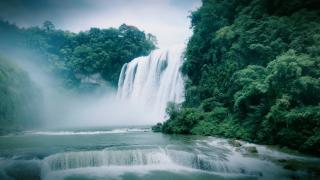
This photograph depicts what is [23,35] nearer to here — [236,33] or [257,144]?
[236,33]

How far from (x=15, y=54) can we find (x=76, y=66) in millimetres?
6922

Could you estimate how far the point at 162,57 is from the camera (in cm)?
2969

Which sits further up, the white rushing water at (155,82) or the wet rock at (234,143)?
the white rushing water at (155,82)

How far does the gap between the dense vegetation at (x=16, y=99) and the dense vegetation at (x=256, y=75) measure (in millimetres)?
10925

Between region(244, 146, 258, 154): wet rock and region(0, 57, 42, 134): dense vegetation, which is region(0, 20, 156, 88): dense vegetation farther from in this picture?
region(244, 146, 258, 154): wet rock

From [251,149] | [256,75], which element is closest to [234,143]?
[251,149]

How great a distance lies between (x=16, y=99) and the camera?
24.8 m

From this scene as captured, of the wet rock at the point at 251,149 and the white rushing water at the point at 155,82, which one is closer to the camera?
the wet rock at the point at 251,149

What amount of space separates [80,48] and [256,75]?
102ft

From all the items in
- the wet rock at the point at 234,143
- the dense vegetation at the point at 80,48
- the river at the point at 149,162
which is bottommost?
the river at the point at 149,162

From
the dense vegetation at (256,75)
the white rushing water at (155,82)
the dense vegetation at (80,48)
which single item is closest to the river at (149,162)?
the dense vegetation at (256,75)

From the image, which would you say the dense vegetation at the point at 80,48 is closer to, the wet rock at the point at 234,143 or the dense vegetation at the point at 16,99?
the dense vegetation at the point at 16,99

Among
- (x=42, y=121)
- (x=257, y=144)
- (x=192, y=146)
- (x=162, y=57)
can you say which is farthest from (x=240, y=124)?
(x=42, y=121)

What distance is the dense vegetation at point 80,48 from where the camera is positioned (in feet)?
135
